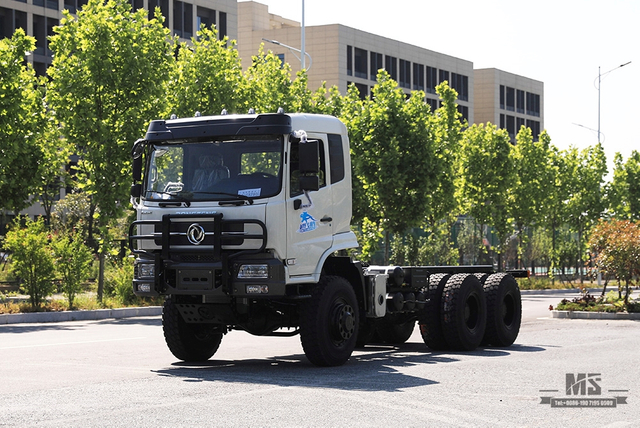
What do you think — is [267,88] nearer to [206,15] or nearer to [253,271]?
[253,271]

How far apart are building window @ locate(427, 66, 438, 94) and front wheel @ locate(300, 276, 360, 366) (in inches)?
3412

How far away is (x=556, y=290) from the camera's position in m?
46.1

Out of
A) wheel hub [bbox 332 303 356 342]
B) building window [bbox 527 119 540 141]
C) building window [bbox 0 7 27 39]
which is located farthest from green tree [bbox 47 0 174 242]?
building window [bbox 527 119 540 141]

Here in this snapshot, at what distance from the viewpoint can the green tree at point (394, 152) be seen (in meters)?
36.1

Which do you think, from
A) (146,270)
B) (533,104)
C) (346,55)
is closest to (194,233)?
(146,270)

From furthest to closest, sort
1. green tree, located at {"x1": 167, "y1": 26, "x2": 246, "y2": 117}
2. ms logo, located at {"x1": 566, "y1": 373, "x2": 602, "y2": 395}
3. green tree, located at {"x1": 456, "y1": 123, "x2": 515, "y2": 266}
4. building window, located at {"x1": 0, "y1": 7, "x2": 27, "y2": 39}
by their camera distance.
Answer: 1. building window, located at {"x1": 0, "y1": 7, "x2": 27, "y2": 39}
2. green tree, located at {"x1": 456, "y1": 123, "x2": 515, "y2": 266}
3. green tree, located at {"x1": 167, "y1": 26, "x2": 246, "y2": 117}
4. ms logo, located at {"x1": 566, "y1": 373, "x2": 602, "y2": 395}

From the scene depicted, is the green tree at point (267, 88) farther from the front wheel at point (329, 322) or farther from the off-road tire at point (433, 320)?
the front wheel at point (329, 322)

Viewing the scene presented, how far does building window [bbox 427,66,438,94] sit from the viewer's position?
98375 mm

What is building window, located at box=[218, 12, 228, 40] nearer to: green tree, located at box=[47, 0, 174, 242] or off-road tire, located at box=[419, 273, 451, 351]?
green tree, located at box=[47, 0, 174, 242]

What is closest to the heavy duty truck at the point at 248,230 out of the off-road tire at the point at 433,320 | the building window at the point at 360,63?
the off-road tire at the point at 433,320

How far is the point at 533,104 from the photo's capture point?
11750cm

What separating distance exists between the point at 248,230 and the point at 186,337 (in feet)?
7.92

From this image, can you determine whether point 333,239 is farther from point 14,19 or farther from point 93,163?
point 14,19

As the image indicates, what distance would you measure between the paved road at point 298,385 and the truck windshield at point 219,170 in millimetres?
2232
